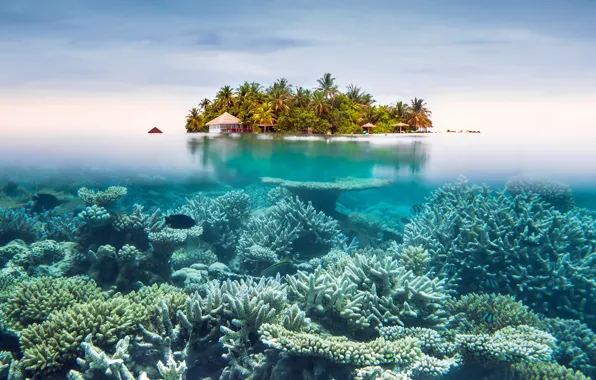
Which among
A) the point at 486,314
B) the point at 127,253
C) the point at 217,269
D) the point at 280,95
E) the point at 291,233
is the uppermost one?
the point at 280,95

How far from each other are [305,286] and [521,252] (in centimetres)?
508

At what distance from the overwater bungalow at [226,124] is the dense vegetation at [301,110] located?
15.6 inches

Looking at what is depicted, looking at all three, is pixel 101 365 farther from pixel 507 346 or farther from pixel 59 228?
pixel 59 228

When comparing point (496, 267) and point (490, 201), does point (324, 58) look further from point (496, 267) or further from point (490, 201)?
point (496, 267)

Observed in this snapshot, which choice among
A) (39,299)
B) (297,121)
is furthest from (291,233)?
(297,121)

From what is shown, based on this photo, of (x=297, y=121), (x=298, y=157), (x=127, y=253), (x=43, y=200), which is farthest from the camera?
(x=298, y=157)

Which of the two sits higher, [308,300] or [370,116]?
[370,116]

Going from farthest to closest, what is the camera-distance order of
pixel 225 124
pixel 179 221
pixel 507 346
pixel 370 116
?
pixel 370 116 → pixel 225 124 → pixel 179 221 → pixel 507 346

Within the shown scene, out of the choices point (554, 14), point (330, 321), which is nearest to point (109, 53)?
point (330, 321)

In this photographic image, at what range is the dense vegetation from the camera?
18750mm

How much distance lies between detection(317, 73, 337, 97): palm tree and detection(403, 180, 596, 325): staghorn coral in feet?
42.4

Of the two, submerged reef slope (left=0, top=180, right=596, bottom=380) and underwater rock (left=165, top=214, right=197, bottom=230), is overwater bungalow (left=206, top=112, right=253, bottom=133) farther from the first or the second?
underwater rock (left=165, top=214, right=197, bottom=230)

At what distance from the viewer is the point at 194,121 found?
63.6ft

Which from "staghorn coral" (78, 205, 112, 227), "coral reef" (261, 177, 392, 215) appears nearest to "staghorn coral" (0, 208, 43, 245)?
"staghorn coral" (78, 205, 112, 227)
